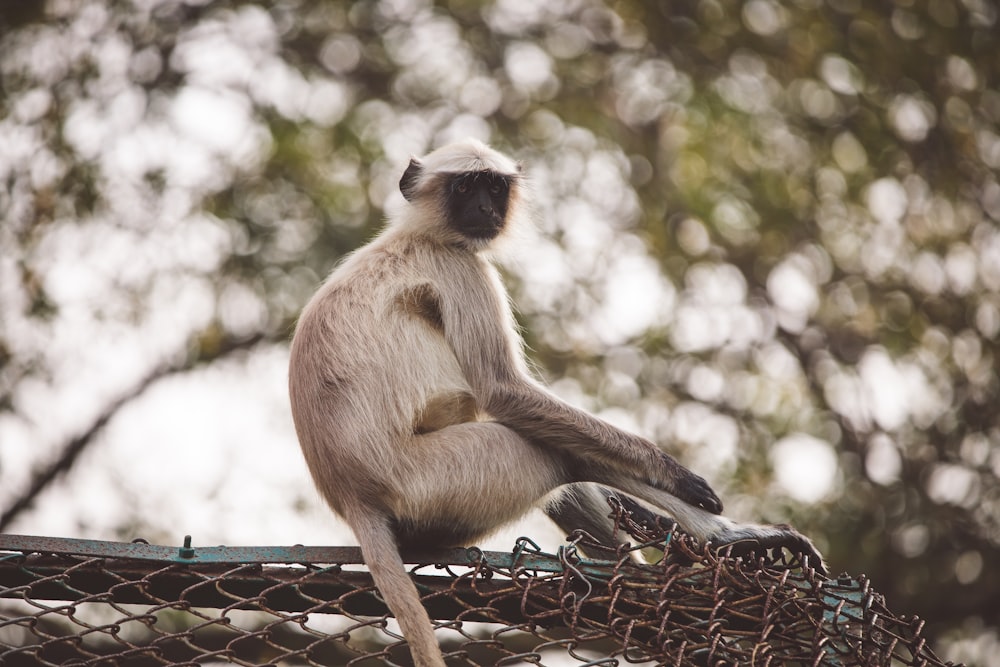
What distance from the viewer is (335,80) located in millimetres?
12789

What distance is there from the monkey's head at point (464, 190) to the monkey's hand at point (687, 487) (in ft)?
4.46

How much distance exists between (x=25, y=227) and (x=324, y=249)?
2.73 meters

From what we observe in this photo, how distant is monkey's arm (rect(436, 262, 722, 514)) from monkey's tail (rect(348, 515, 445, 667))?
36.7 inches

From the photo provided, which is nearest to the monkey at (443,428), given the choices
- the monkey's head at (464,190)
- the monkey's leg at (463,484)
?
the monkey's leg at (463,484)

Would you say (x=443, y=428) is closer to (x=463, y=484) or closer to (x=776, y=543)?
(x=463, y=484)

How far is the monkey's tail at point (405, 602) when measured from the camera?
2.95 m

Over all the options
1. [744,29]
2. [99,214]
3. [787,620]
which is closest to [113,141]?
[99,214]

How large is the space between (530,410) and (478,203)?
125 cm

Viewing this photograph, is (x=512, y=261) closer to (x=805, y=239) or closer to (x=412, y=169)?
(x=412, y=169)

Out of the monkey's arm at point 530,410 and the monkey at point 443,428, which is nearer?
the monkey at point 443,428

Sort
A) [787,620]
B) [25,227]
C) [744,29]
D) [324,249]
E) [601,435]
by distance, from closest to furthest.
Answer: [787,620], [601,435], [25,227], [324,249], [744,29]

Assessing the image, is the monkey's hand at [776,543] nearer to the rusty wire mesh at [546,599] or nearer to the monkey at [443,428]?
the monkey at [443,428]

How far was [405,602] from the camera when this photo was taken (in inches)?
118

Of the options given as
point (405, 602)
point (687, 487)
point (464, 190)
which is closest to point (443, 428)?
point (687, 487)
